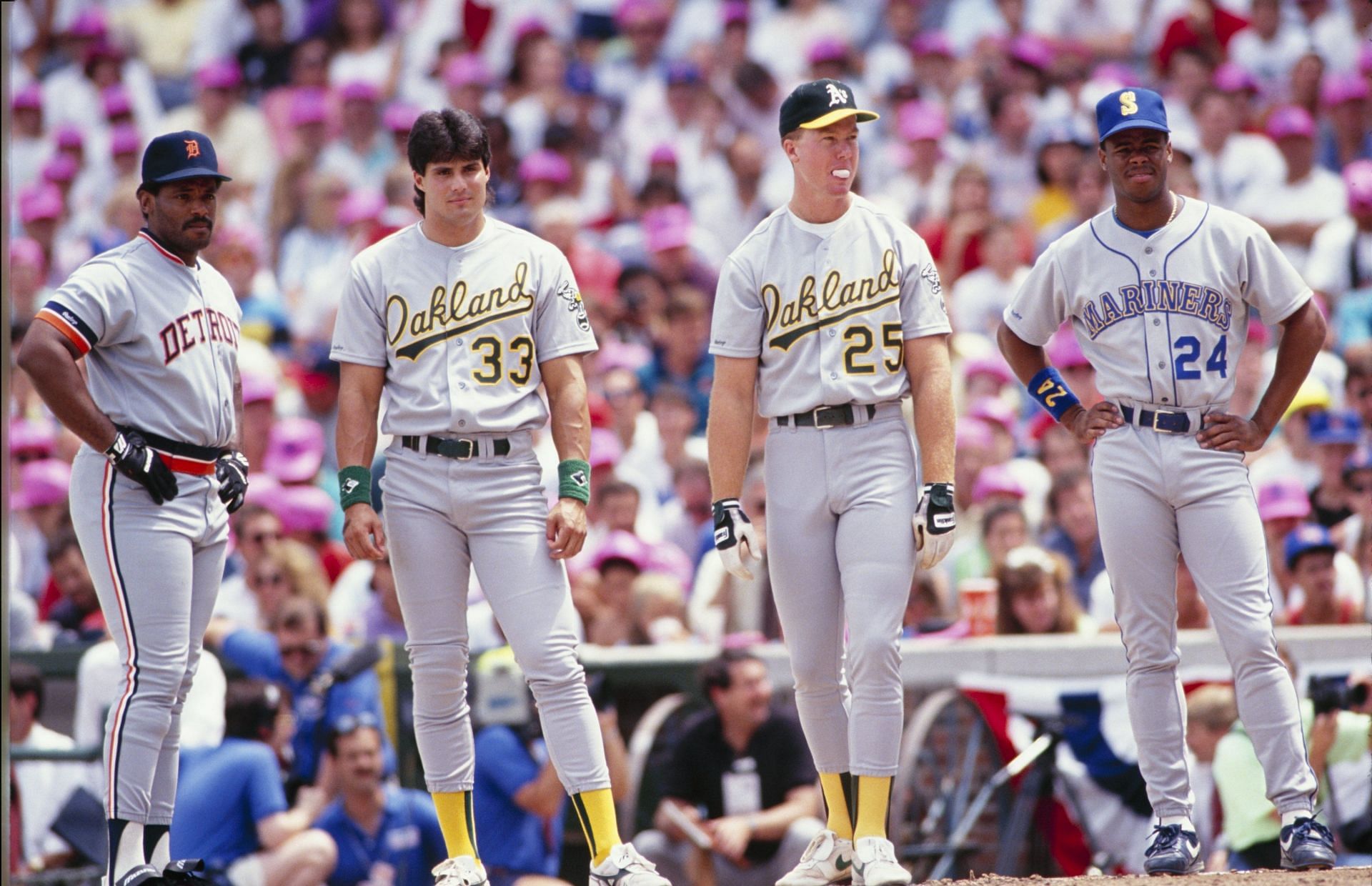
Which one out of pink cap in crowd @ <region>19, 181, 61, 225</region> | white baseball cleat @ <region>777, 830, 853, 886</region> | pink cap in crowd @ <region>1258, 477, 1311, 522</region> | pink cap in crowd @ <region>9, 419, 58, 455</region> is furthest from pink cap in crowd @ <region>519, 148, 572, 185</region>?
white baseball cleat @ <region>777, 830, 853, 886</region>

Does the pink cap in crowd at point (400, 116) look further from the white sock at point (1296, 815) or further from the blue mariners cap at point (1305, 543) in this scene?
the white sock at point (1296, 815)

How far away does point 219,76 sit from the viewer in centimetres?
1440

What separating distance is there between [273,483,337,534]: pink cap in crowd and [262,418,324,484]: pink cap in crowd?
15.1 inches

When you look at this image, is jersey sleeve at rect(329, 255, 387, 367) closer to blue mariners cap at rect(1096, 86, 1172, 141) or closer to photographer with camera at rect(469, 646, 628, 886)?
blue mariners cap at rect(1096, 86, 1172, 141)

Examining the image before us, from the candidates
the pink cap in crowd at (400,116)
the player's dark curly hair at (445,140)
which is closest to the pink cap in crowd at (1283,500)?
the player's dark curly hair at (445,140)

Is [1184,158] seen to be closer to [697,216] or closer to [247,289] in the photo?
[697,216]

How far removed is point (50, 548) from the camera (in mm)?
9648

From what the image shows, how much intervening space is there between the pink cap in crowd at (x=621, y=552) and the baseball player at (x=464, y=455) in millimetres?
3454

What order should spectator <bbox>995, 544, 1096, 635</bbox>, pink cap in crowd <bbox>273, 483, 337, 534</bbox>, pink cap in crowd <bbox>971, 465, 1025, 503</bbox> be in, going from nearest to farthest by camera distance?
spectator <bbox>995, 544, 1096, 635</bbox> < pink cap in crowd <bbox>971, 465, 1025, 503</bbox> < pink cap in crowd <bbox>273, 483, 337, 534</bbox>

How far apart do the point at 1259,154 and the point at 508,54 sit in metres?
6.08

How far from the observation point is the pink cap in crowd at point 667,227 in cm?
1189

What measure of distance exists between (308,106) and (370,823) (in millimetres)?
7194

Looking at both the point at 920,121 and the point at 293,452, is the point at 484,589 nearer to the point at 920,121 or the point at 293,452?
the point at 293,452

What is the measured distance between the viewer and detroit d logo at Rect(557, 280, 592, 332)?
18.6ft
